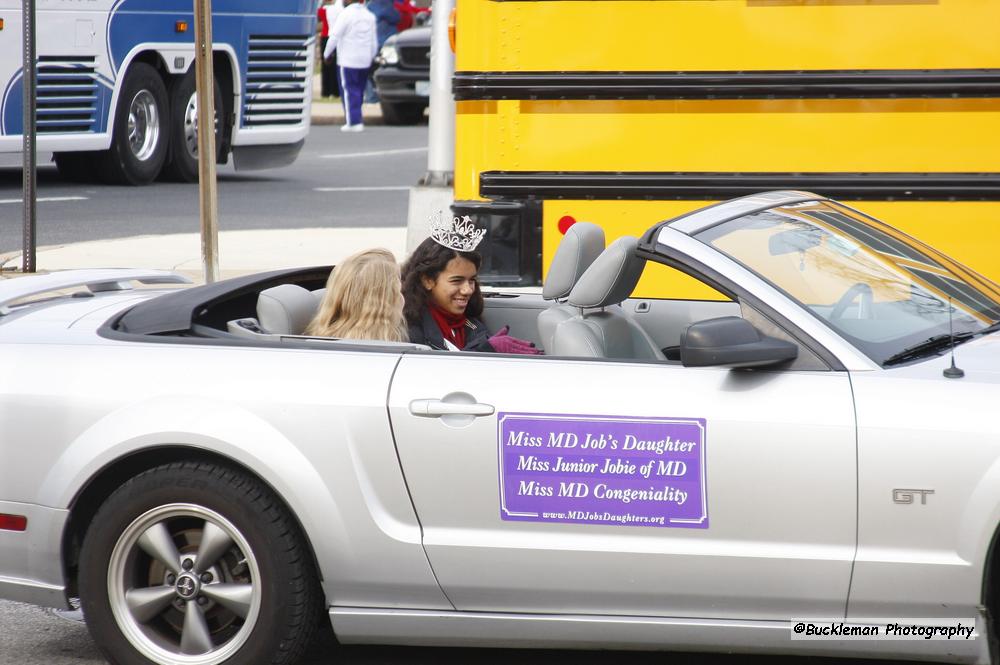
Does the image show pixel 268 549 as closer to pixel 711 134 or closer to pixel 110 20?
pixel 711 134

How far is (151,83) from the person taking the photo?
49.9 ft

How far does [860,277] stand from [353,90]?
19.4 metres

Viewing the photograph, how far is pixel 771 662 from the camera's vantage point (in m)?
4.36

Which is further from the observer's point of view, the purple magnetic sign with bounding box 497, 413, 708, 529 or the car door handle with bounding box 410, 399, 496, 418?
the car door handle with bounding box 410, 399, 496, 418

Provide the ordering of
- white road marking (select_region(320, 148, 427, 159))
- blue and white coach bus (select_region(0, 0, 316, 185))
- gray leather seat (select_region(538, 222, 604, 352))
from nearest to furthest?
1. gray leather seat (select_region(538, 222, 604, 352))
2. blue and white coach bus (select_region(0, 0, 316, 185))
3. white road marking (select_region(320, 148, 427, 159))

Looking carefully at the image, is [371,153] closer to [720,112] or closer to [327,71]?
[327,71]

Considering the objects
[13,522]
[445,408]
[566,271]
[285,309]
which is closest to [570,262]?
[566,271]

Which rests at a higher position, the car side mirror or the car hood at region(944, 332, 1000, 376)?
the car side mirror

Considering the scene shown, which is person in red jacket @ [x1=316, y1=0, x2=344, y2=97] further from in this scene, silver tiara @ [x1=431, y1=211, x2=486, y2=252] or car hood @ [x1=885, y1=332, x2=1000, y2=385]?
car hood @ [x1=885, y1=332, x2=1000, y2=385]

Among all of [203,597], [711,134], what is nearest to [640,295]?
[711,134]

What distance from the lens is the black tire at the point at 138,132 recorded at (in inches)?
589

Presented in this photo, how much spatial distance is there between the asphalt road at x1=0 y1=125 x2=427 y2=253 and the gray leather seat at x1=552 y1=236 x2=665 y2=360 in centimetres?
785

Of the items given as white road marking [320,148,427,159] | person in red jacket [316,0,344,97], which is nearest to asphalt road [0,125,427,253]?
white road marking [320,148,427,159]

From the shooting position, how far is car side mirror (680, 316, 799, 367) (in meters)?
3.83
